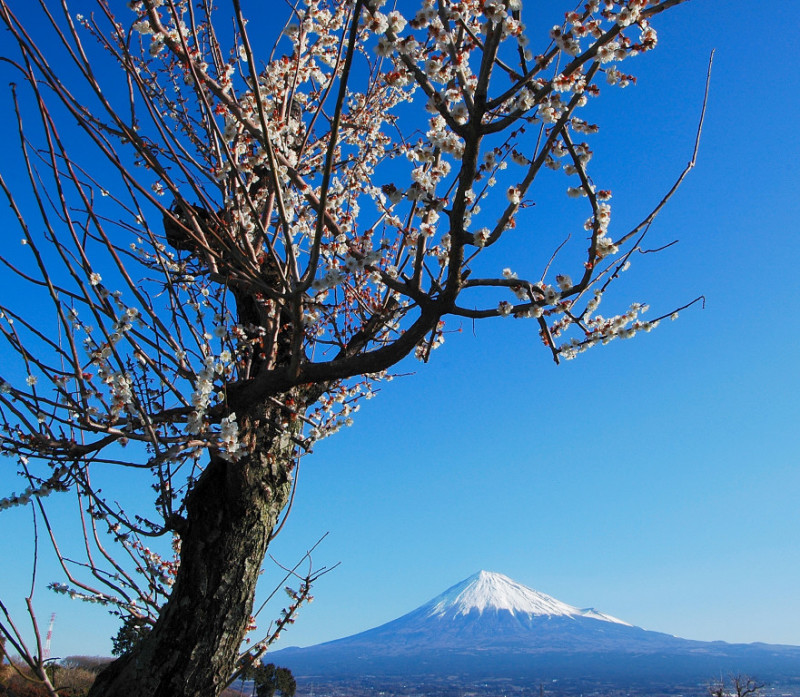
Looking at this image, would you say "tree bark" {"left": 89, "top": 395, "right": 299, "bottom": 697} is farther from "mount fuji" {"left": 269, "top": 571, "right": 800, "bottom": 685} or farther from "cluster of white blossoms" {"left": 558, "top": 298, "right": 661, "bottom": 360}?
"mount fuji" {"left": 269, "top": 571, "right": 800, "bottom": 685}

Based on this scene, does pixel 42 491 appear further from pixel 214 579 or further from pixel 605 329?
pixel 605 329

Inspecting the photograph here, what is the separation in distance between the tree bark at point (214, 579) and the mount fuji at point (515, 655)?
137m

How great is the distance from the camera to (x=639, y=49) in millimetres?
2734

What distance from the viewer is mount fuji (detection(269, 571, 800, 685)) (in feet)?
447

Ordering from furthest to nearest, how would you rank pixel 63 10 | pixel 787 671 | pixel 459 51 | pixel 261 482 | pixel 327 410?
1. pixel 787 671
2. pixel 327 410
3. pixel 261 482
4. pixel 459 51
5. pixel 63 10

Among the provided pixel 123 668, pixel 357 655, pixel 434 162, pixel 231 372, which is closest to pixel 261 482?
pixel 231 372

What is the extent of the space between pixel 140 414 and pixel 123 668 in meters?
1.58

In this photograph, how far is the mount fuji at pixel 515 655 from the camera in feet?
447

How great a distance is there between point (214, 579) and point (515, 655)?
18879 centimetres

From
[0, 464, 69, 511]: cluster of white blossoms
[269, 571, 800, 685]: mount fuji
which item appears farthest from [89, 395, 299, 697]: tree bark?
[269, 571, 800, 685]: mount fuji

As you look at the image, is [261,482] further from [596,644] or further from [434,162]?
[596,644]

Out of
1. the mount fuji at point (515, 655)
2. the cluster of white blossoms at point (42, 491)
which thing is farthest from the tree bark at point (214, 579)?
the mount fuji at point (515, 655)

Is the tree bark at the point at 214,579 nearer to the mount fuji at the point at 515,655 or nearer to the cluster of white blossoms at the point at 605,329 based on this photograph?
the cluster of white blossoms at the point at 605,329

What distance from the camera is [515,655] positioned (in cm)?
16750
